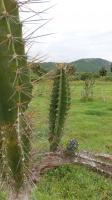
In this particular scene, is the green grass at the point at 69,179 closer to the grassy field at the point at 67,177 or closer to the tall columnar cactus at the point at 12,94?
the grassy field at the point at 67,177

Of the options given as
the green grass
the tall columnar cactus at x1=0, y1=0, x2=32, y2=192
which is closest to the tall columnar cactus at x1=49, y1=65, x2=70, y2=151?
the green grass

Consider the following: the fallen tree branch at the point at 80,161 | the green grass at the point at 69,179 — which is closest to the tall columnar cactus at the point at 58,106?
the green grass at the point at 69,179

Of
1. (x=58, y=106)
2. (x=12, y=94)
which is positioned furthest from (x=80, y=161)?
(x=12, y=94)

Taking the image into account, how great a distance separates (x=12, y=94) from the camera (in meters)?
4.07

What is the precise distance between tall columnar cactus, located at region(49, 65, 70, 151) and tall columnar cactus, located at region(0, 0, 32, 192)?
3651 millimetres

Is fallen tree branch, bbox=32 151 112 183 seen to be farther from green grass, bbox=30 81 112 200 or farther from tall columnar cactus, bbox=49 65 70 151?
tall columnar cactus, bbox=49 65 70 151

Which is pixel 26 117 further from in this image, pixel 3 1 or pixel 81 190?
pixel 81 190

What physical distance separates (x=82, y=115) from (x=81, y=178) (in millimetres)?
8575

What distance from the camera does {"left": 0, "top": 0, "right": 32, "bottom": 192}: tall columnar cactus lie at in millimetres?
3926

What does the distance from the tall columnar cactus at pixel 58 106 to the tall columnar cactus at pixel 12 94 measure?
3651 millimetres

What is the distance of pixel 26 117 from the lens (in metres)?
4.39

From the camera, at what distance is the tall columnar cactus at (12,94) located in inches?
155

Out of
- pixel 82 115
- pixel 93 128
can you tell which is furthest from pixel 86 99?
pixel 93 128

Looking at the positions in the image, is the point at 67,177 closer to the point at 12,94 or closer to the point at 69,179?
the point at 69,179
